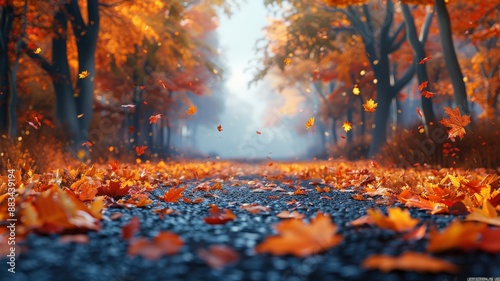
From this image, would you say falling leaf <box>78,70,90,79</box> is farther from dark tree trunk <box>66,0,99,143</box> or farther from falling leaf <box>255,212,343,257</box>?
falling leaf <box>255,212,343,257</box>

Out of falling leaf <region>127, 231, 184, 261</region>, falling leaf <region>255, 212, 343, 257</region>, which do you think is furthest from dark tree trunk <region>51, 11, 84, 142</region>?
falling leaf <region>255, 212, 343, 257</region>

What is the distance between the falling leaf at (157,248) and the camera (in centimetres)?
177

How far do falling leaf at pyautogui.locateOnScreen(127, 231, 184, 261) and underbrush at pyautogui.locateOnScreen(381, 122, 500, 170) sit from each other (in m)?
6.08

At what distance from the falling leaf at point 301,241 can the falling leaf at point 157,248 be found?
39 centimetres

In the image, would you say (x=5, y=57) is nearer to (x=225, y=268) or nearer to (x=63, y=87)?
(x=63, y=87)

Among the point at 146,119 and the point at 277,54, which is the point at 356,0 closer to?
the point at 277,54

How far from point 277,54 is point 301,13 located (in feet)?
5.49

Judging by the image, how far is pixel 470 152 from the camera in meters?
7.70

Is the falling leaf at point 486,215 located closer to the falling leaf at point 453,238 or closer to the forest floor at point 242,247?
the forest floor at point 242,247

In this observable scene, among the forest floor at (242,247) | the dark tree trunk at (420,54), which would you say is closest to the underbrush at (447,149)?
the dark tree trunk at (420,54)

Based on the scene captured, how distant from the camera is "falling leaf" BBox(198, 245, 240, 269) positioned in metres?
1.71

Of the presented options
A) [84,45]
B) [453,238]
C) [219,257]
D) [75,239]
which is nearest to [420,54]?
[84,45]

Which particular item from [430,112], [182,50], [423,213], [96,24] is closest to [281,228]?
[423,213]

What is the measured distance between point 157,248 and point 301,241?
2.14ft
